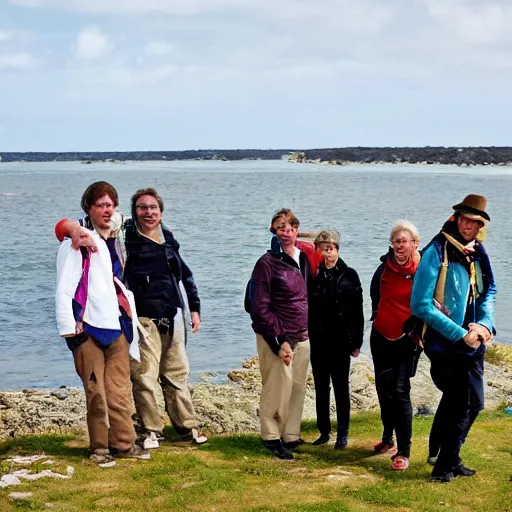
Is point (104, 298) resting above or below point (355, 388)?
above

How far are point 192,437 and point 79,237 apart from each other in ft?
8.28

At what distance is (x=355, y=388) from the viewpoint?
1262 centimetres

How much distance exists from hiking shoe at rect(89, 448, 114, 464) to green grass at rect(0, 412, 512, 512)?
0.08 metres

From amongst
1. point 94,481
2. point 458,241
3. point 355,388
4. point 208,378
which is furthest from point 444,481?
point 208,378

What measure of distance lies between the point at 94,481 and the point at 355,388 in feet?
20.6

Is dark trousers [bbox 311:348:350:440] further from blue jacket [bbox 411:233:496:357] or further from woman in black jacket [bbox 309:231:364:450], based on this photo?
blue jacket [bbox 411:233:496:357]

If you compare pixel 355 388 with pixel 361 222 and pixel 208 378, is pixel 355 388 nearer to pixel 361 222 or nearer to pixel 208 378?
pixel 208 378

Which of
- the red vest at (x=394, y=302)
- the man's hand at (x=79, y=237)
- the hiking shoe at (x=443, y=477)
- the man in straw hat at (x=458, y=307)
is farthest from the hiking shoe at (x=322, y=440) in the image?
the man's hand at (x=79, y=237)

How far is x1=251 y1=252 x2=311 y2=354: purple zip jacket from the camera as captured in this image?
7766 mm

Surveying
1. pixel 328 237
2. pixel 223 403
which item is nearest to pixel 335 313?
pixel 328 237

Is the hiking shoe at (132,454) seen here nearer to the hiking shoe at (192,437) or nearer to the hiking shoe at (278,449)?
the hiking shoe at (192,437)

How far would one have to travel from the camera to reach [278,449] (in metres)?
8.06

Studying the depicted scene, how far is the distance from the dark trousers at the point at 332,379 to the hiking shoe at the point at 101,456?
7.20 ft

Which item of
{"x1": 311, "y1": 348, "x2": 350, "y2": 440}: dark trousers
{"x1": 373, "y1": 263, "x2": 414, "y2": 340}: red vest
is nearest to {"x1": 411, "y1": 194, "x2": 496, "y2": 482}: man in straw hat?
{"x1": 373, "y1": 263, "x2": 414, "y2": 340}: red vest
